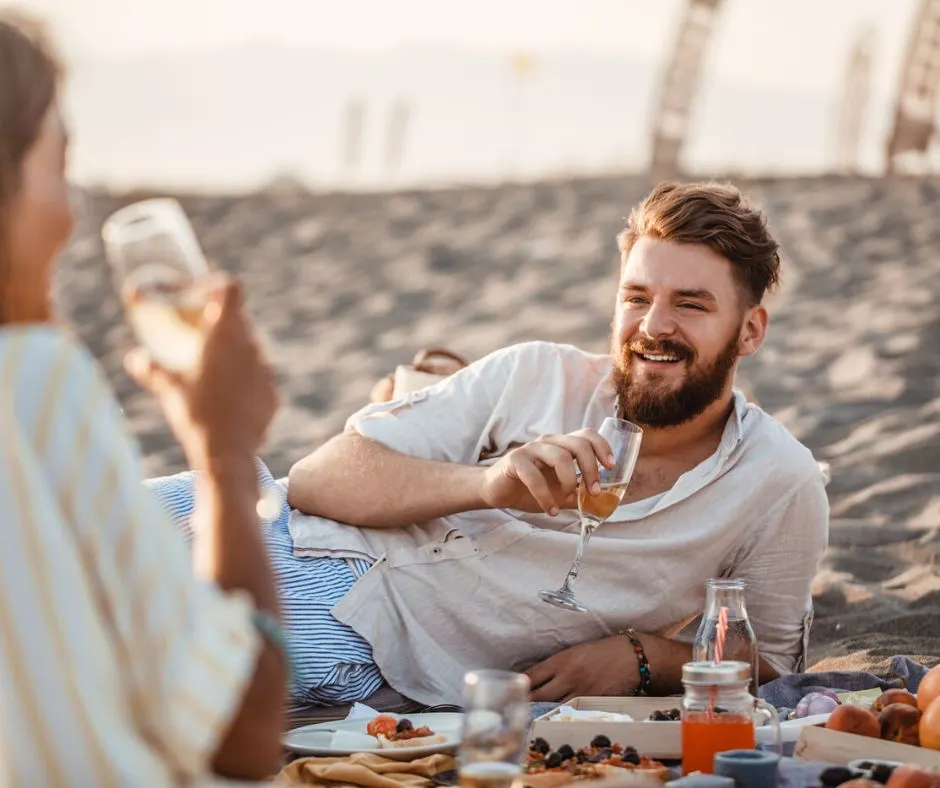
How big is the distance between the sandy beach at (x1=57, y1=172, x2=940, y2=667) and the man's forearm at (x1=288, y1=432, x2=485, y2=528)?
63.2 inches

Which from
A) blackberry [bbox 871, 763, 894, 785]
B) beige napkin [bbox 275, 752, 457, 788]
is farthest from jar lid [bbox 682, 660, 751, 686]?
beige napkin [bbox 275, 752, 457, 788]

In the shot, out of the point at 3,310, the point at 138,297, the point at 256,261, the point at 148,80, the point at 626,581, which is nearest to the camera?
the point at 3,310

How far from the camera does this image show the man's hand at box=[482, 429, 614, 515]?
3729mm

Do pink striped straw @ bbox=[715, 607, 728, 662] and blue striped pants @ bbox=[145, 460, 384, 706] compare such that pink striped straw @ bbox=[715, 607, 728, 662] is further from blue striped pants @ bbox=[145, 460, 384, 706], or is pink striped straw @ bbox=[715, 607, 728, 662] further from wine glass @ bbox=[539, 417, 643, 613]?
blue striped pants @ bbox=[145, 460, 384, 706]

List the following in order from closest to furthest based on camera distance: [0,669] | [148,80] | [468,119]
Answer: [0,669] < [468,119] < [148,80]

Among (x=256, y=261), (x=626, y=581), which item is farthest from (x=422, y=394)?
(x=256, y=261)

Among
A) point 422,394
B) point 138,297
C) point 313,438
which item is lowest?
point 313,438

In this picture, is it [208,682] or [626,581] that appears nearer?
[208,682]

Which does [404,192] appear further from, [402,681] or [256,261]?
[402,681]

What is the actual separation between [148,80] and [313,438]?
15393 mm

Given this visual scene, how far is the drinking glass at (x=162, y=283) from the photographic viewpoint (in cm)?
213

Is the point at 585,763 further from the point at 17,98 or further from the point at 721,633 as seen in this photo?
the point at 17,98

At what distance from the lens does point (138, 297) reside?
2184 mm

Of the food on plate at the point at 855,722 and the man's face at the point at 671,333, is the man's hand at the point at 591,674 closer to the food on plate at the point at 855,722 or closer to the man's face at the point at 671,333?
the man's face at the point at 671,333
